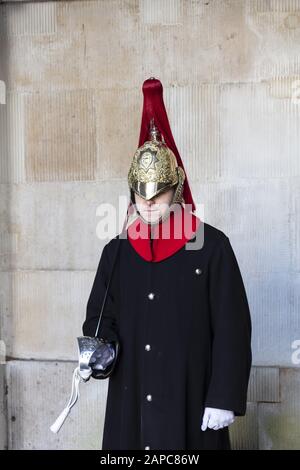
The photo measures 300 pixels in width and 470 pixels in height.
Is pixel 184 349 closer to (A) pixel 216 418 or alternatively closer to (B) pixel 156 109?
(A) pixel 216 418

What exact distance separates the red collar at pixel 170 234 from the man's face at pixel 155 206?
2.5 inches

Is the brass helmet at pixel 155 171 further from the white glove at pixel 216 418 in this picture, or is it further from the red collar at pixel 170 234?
the white glove at pixel 216 418

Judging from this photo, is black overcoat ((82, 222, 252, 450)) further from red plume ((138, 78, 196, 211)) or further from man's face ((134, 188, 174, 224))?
red plume ((138, 78, 196, 211))

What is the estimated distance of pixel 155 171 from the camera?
2756 mm

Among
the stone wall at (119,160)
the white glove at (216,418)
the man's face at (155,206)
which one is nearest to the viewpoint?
the white glove at (216,418)

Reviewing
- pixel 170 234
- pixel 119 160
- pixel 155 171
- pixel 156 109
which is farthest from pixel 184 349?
pixel 119 160

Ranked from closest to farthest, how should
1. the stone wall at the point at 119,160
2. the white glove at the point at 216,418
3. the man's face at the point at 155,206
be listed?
the white glove at the point at 216,418, the man's face at the point at 155,206, the stone wall at the point at 119,160

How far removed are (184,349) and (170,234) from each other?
45 centimetres

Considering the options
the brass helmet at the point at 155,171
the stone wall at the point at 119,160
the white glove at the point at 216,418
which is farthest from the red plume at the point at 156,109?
the stone wall at the point at 119,160

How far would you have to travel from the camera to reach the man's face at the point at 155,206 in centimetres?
278

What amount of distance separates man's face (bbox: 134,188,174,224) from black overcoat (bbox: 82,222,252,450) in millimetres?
170

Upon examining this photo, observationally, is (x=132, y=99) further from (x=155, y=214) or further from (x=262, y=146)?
(x=155, y=214)

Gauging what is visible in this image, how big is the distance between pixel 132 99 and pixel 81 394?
1.70 metres

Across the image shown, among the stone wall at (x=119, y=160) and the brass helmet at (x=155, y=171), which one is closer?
the brass helmet at (x=155, y=171)
